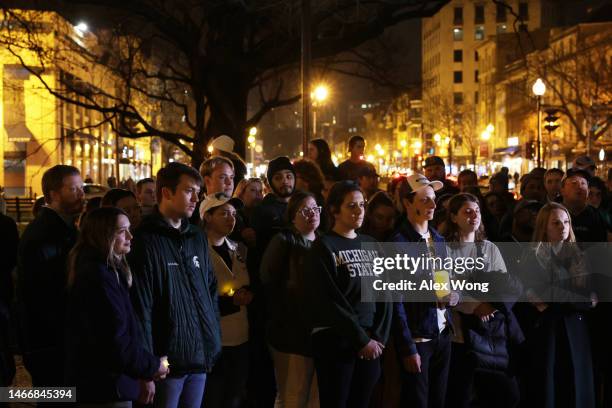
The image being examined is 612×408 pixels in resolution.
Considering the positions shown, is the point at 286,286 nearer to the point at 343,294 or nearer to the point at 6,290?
the point at 343,294

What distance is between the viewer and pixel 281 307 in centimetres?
632

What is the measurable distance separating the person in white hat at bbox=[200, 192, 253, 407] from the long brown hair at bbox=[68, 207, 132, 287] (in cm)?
125

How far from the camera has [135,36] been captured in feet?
50.5

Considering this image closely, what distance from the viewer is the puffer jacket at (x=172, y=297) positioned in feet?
16.6

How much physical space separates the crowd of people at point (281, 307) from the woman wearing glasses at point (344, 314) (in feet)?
0.04

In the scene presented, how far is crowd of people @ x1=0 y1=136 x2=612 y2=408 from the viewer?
4.83 metres

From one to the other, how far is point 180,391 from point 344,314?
4.17 ft

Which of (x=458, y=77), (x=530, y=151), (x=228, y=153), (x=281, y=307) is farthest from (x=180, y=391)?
(x=458, y=77)

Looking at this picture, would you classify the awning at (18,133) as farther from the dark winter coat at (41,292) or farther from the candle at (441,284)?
the candle at (441,284)

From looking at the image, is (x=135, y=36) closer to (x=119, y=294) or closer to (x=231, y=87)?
(x=231, y=87)

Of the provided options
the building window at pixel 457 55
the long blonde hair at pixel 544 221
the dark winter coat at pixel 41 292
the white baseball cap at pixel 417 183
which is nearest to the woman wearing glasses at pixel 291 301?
the white baseball cap at pixel 417 183

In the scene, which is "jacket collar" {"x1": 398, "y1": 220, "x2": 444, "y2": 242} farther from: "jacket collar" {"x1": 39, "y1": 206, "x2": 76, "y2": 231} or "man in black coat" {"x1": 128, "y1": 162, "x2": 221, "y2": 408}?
"jacket collar" {"x1": 39, "y1": 206, "x2": 76, "y2": 231}

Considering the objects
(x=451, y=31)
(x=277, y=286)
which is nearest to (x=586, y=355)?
(x=277, y=286)
